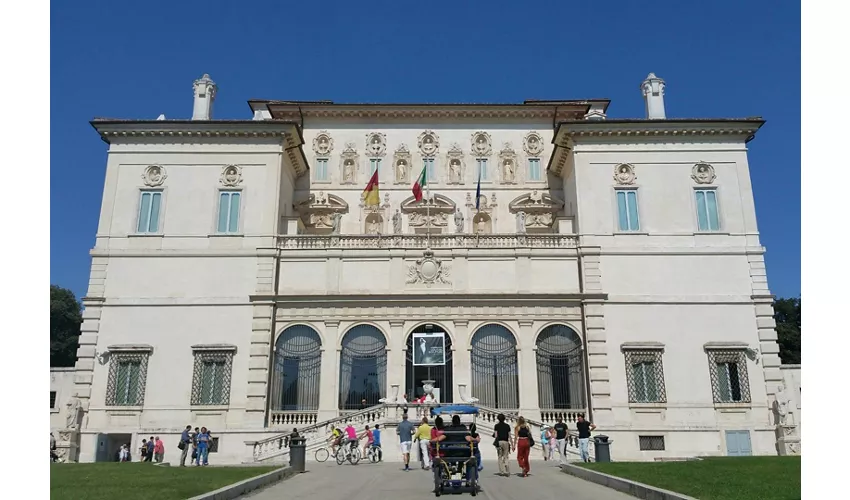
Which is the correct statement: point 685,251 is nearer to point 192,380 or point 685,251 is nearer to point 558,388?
point 558,388

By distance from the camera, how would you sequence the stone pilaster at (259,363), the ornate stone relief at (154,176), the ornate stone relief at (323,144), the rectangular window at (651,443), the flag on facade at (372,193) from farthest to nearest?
the ornate stone relief at (323,144)
the flag on facade at (372,193)
the ornate stone relief at (154,176)
the stone pilaster at (259,363)
the rectangular window at (651,443)

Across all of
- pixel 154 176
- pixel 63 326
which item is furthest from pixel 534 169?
pixel 63 326

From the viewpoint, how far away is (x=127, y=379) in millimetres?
31000

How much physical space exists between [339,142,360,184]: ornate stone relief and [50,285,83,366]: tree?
1770 inches

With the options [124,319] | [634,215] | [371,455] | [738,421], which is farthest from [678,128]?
[124,319]

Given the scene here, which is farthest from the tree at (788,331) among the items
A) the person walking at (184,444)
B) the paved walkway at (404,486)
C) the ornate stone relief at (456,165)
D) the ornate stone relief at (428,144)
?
the person walking at (184,444)

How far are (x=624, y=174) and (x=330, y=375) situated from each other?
18328 millimetres

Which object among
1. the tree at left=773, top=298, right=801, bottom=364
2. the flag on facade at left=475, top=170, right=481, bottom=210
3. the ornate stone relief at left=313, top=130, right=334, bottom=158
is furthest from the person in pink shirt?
the tree at left=773, top=298, right=801, bottom=364

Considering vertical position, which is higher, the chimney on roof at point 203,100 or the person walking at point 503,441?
the chimney on roof at point 203,100

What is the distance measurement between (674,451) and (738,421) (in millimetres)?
3360

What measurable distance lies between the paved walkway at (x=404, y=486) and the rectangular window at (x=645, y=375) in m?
10.1

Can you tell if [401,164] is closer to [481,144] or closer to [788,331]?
[481,144]

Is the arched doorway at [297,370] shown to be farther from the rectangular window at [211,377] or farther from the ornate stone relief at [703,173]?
the ornate stone relief at [703,173]

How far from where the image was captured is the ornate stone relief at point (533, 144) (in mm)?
39875
